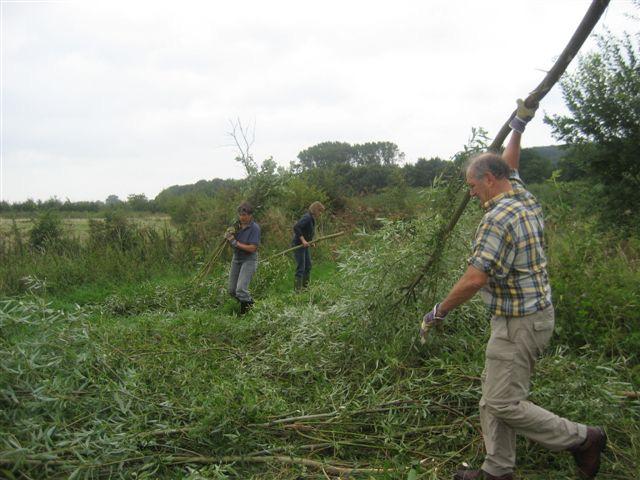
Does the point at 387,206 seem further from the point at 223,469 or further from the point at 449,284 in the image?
the point at 223,469

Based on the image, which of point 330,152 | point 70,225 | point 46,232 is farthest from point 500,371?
point 330,152

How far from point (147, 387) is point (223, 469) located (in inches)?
50.2

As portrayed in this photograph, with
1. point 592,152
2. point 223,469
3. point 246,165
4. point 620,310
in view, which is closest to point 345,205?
point 246,165

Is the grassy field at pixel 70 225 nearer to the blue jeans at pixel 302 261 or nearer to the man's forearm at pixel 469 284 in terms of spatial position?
the blue jeans at pixel 302 261

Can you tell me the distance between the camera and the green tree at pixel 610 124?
5.86m

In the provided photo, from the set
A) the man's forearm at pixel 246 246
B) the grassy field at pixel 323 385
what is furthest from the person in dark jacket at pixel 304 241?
the grassy field at pixel 323 385

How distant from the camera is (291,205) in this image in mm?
14492

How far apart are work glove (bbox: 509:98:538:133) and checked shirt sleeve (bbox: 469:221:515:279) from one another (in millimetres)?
981

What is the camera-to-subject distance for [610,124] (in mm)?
5988

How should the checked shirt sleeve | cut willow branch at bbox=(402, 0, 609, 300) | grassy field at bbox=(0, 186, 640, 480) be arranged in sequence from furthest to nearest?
grassy field at bbox=(0, 186, 640, 480) → cut willow branch at bbox=(402, 0, 609, 300) → the checked shirt sleeve

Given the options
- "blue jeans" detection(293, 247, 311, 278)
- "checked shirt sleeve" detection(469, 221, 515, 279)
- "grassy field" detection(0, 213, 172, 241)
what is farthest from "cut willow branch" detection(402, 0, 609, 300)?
"grassy field" detection(0, 213, 172, 241)

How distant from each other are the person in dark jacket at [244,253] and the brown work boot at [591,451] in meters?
4.79

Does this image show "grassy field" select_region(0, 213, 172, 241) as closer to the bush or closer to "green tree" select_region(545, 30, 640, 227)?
the bush

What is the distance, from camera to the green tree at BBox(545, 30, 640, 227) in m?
5.86
